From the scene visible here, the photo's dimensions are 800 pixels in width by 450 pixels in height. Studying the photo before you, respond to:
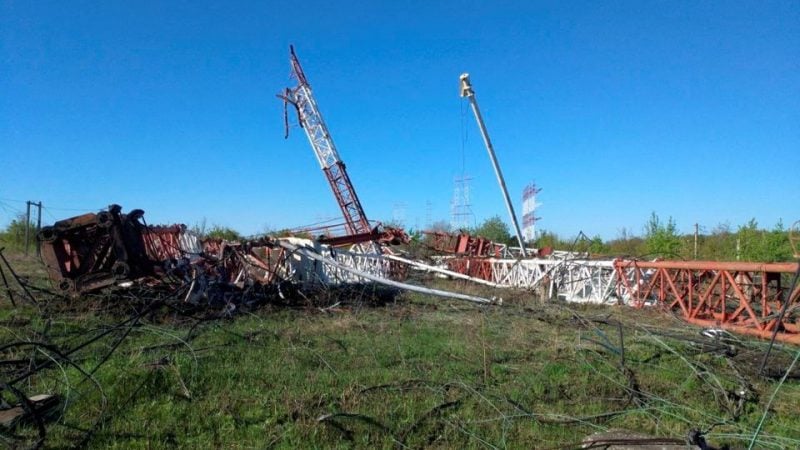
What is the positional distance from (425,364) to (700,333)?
4.69 meters

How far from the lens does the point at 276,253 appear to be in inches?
454

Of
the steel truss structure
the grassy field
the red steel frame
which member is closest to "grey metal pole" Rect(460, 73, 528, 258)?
the steel truss structure

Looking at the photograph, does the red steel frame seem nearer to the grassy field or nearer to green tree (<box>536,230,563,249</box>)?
the grassy field

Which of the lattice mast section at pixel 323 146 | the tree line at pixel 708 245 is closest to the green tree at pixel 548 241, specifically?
the tree line at pixel 708 245

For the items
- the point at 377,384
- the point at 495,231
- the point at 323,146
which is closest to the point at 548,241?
the point at 495,231

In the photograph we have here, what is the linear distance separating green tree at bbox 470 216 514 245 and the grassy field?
2623 centimetres

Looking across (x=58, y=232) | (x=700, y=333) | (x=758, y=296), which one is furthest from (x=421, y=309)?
(x=58, y=232)

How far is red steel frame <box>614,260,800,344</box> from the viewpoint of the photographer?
773 centimetres

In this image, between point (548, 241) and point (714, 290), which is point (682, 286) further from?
point (548, 241)

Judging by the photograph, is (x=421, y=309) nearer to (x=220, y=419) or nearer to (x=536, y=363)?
(x=536, y=363)

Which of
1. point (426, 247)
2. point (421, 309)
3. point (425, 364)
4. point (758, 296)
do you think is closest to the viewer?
point (425, 364)

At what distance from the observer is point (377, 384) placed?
4996 millimetres

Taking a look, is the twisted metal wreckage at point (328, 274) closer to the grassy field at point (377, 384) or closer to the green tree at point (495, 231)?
the grassy field at point (377, 384)

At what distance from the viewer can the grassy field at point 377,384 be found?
395cm
